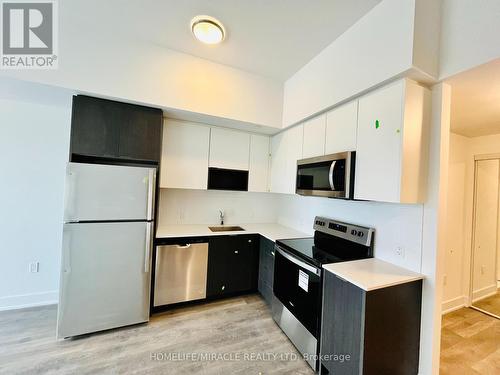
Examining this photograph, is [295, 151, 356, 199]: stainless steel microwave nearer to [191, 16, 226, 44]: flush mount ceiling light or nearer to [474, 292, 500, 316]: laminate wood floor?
[191, 16, 226, 44]: flush mount ceiling light

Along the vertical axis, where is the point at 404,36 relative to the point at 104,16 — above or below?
below

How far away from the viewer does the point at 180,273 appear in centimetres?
254

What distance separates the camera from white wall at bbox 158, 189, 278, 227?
10.2 feet

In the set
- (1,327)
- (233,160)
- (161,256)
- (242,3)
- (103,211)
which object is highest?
(242,3)

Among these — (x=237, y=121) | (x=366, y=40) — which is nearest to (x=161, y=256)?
(x=237, y=121)

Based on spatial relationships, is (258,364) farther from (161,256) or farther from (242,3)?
(242,3)

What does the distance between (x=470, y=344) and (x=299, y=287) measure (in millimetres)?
1952

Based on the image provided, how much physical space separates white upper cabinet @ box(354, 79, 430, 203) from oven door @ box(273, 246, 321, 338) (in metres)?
0.87

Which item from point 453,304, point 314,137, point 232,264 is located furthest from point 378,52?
point 453,304

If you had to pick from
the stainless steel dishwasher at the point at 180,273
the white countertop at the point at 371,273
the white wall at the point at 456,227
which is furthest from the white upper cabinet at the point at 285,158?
the white wall at the point at 456,227

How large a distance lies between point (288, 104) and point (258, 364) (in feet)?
9.56

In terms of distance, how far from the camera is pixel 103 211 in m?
2.11

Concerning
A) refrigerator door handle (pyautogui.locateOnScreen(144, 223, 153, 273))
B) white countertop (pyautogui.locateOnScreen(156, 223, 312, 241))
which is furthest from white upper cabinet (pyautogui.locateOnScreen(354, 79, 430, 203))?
refrigerator door handle (pyautogui.locateOnScreen(144, 223, 153, 273))

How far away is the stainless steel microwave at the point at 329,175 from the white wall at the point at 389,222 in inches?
17.1
